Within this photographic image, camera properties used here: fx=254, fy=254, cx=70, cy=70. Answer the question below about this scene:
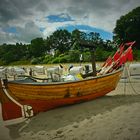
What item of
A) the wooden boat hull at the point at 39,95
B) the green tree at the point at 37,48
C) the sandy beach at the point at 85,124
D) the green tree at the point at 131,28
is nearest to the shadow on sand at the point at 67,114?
the sandy beach at the point at 85,124

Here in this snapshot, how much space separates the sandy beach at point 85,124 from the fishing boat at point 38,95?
218 mm

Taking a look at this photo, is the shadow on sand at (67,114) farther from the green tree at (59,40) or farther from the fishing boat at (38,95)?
the green tree at (59,40)

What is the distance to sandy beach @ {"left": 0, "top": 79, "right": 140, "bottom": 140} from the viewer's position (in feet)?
16.3

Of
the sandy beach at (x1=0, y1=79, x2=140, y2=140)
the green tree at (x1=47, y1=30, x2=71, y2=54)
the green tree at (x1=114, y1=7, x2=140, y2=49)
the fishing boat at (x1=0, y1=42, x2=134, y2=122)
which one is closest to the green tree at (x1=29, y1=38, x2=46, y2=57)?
the green tree at (x1=47, y1=30, x2=71, y2=54)

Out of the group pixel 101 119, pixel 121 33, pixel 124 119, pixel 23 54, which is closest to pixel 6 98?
pixel 101 119

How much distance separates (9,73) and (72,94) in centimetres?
1285

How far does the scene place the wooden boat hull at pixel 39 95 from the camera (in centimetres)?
668

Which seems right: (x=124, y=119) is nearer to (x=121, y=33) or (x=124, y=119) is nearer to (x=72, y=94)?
(x=72, y=94)

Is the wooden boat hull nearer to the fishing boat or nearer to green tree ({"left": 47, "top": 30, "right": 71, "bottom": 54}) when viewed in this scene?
the fishing boat

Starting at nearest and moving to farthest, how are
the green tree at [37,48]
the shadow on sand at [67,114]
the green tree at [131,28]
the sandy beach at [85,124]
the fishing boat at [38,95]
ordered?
the sandy beach at [85,124], the shadow on sand at [67,114], the fishing boat at [38,95], the green tree at [131,28], the green tree at [37,48]

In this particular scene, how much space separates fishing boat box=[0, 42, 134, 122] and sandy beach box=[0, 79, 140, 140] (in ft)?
0.71

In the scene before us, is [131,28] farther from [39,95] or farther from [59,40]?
[59,40]

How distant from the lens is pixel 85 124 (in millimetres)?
5664

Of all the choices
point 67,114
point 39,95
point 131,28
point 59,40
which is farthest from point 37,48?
point 67,114
